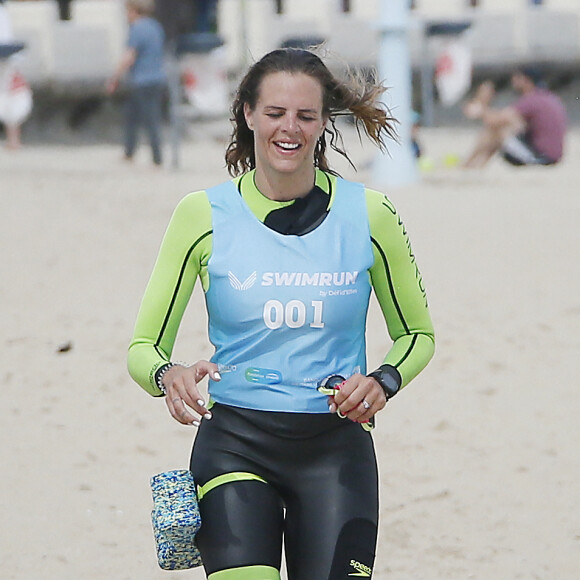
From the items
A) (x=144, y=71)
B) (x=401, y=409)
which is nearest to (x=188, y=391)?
(x=401, y=409)

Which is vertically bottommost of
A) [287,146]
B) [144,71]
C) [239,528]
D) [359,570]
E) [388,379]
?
[144,71]

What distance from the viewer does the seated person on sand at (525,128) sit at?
1352 centimetres

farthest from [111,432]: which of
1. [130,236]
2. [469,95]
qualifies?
[469,95]

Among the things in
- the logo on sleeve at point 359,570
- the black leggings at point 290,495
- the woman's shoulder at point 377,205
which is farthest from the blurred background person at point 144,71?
the logo on sleeve at point 359,570

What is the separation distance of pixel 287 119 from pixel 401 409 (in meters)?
3.23

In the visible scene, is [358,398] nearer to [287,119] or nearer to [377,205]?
[377,205]

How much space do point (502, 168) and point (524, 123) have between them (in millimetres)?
1022

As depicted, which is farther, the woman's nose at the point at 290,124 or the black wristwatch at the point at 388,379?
the woman's nose at the point at 290,124

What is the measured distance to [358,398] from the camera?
2492 millimetres

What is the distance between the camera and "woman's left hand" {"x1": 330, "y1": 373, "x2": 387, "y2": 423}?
2.49 metres

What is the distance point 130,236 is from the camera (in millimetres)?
9727

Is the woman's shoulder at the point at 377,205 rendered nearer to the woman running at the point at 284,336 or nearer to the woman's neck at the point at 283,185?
the woman running at the point at 284,336

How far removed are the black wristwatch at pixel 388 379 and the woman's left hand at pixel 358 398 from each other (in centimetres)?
4

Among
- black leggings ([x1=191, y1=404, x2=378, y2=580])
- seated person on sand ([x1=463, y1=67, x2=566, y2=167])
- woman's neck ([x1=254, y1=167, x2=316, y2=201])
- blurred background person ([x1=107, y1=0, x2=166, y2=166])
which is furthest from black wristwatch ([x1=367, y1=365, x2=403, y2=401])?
blurred background person ([x1=107, y1=0, x2=166, y2=166])
